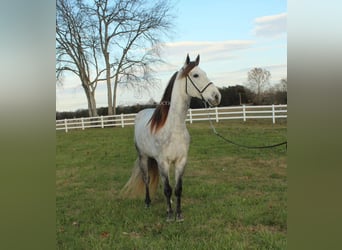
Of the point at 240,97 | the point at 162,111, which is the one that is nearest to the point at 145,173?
the point at 162,111

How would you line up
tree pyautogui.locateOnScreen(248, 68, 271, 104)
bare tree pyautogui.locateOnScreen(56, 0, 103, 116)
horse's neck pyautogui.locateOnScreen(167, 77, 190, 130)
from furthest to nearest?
bare tree pyautogui.locateOnScreen(56, 0, 103, 116)
horse's neck pyautogui.locateOnScreen(167, 77, 190, 130)
tree pyautogui.locateOnScreen(248, 68, 271, 104)

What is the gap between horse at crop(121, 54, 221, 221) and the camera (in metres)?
2.10

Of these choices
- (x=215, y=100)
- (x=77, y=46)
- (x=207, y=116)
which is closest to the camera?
(x=215, y=100)

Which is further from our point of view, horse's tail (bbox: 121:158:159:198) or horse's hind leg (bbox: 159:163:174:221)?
horse's tail (bbox: 121:158:159:198)

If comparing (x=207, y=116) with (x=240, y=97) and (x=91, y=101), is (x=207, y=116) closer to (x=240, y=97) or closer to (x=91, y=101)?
(x=240, y=97)

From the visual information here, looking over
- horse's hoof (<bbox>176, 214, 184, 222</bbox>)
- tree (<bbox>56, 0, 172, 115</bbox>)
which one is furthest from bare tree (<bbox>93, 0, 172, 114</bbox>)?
horse's hoof (<bbox>176, 214, 184, 222</bbox>)

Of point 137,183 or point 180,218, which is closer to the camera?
point 180,218

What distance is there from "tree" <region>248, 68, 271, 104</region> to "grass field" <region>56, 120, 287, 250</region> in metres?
0.20

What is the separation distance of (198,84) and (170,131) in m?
0.36

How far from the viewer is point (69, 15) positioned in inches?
90.1

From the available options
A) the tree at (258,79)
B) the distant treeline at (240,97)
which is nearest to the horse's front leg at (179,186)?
the distant treeline at (240,97)

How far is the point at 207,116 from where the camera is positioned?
218cm

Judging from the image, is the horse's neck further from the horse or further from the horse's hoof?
the horse's hoof
